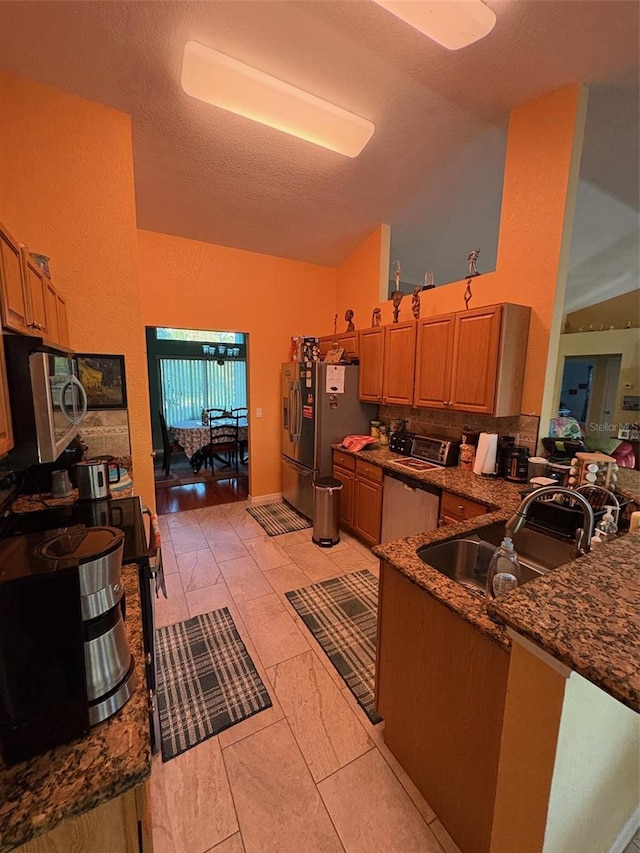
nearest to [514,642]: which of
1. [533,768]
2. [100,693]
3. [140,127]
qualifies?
[533,768]

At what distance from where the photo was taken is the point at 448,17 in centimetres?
168

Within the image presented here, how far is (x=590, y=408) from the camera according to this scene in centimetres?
462

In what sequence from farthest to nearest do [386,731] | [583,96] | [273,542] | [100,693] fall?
[273,542] → [583,96] → [386,731] → [100,693]

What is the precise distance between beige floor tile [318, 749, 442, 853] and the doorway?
3.34 meters

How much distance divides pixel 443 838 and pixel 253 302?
427 centimetres

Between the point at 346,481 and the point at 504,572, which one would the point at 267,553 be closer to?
the point at 346,481

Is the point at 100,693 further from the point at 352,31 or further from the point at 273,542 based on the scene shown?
the point at 352,31

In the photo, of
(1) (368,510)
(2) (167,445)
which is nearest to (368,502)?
(1) (368,510)

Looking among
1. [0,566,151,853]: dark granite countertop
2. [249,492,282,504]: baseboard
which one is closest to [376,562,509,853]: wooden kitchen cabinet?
[0,566,151,853]: dark granite countertop

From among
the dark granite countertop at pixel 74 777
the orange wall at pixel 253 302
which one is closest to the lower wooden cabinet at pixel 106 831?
the dark granite countertop at pixel 74 777

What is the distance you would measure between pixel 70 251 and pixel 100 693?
2.61 meters

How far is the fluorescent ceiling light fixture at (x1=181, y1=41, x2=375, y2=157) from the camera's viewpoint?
203 centimetres

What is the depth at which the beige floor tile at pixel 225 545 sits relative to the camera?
3125 mm

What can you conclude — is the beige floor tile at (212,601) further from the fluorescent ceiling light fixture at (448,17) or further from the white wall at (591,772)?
the fluorescent ceiling light fixture at (448,17)
